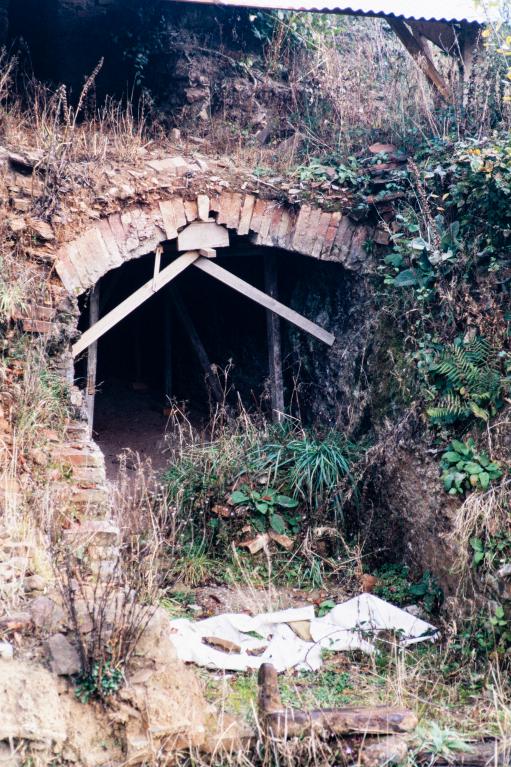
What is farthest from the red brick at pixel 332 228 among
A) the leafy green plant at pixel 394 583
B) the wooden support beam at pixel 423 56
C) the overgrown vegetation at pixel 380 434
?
the leafy green plant at pixel 394 583

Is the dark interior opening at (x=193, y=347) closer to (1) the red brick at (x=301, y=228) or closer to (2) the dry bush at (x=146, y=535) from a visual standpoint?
(1) the red brick at (x=301, y=228)

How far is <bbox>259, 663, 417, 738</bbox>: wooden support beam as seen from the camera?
12.0 feet

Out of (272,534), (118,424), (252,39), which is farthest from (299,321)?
(252,39)

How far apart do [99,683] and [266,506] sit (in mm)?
2818

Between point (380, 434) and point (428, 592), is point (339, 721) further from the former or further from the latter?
point (380, 434)

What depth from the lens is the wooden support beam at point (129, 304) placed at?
668 centimetres

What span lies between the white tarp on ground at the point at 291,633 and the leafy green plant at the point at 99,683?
94 cm

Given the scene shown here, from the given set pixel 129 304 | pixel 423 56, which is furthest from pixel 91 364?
pixel 423 56

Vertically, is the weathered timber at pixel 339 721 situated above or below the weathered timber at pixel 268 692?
below

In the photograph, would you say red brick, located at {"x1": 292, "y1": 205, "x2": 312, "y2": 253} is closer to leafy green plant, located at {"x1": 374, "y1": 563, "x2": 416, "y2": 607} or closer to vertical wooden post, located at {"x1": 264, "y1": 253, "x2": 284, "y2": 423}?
vertical wooden post, located at {"x1": 264, "y1": 253, "x2": 284, "y2": 423}

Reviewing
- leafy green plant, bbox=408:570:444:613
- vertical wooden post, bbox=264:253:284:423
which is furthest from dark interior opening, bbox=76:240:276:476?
leafy green plant, bbox=408:570:444:613

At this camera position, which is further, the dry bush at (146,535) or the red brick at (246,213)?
the red brick at (246,213)

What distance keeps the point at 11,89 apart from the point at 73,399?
414 cm

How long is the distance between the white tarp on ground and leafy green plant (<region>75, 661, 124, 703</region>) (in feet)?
3.08
